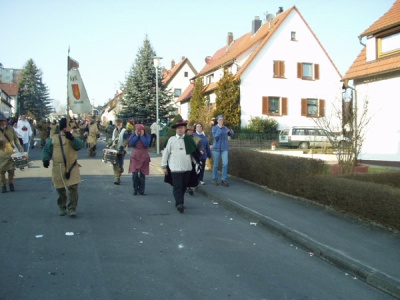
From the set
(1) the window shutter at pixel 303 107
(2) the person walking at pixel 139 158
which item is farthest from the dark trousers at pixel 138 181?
(1) the window shutter at pixel 303 107

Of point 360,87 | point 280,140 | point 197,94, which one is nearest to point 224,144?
point 360,87

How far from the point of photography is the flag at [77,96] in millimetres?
11102

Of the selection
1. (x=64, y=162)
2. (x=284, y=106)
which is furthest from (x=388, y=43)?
(x=284, y=106)

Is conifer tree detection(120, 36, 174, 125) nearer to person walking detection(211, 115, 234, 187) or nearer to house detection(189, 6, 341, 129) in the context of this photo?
house detection(189, 6, 341, 129)

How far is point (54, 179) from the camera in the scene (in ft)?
26.6

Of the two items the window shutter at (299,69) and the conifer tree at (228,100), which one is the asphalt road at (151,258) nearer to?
the conifer tree at (228,100)

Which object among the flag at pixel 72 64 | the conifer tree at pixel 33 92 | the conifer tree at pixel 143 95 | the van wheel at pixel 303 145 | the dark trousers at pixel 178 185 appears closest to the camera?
the dark trousers at pixel 178 185

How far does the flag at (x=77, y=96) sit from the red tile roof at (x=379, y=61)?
37.5 ft

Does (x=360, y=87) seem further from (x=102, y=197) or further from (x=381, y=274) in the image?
(x=381, y=274)

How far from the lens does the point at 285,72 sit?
3969cm

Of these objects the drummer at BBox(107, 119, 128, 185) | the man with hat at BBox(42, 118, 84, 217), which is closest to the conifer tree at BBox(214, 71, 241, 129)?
the drummer at BBox(107, 119, 128, 185)

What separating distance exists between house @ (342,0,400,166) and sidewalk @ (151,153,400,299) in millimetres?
8927

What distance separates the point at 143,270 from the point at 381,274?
2.74m

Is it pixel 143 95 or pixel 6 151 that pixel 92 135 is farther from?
pixel 143 95
